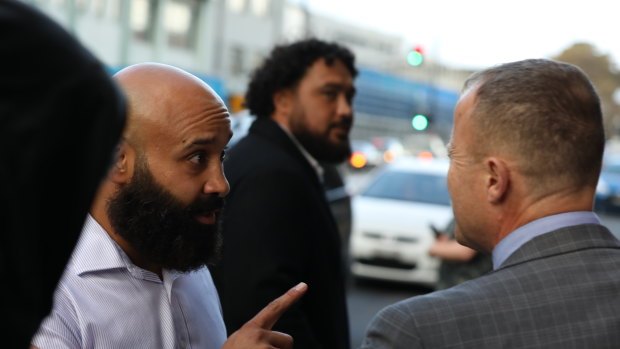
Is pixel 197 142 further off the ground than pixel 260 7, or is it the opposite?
pixel 197 142

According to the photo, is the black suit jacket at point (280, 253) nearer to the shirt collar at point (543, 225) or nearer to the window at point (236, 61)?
the shirt collar at point (543, 225)

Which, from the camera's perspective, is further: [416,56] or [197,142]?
[416,56]

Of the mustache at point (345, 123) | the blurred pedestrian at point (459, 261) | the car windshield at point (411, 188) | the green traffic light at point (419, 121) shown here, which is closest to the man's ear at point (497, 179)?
the mustache at point (345, 123)

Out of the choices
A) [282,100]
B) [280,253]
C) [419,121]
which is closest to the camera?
[280,253]

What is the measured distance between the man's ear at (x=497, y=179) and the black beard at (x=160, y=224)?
0.69 m

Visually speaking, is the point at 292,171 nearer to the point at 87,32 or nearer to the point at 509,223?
the point at 509,223

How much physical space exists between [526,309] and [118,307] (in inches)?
35.6

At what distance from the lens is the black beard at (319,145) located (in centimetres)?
379

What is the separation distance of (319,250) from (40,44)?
2344 mm

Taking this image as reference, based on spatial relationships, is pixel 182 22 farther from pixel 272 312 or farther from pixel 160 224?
pixel 272 312

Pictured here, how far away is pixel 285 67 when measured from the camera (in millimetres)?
4031

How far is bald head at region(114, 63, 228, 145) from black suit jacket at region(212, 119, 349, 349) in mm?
910

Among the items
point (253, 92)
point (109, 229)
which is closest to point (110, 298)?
point (109, 229)

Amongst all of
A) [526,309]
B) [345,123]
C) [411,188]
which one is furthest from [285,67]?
[411,188]
